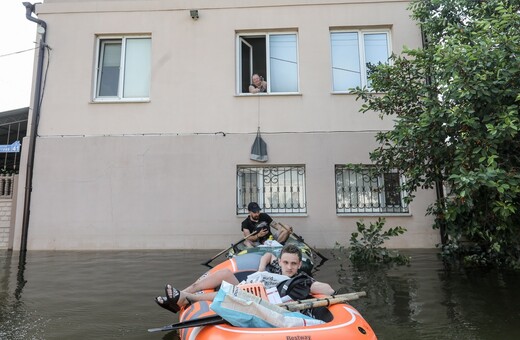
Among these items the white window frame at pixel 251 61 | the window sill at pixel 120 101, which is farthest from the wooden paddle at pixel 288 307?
the window sill at pixel 120 101

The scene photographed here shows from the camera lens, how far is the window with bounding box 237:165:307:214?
8453 millimetres

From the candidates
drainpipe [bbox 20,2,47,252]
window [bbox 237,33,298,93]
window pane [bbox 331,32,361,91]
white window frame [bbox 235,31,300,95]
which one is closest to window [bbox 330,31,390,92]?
window pane [bbox 331,32,361,91]

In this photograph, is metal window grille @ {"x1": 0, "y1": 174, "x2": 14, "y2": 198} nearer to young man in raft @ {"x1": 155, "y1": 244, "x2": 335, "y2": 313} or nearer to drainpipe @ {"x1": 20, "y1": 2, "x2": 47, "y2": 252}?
drainpipe @ {"x1": 20, "y1": 2, "x2": 47, "y2": 252}

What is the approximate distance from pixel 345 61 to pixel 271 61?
6.17 feet

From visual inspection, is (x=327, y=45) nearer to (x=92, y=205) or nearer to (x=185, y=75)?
(x=185, y=75)

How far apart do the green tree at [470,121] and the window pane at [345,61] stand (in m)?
3.25

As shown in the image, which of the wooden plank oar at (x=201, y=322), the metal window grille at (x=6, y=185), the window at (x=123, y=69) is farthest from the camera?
the window at (x=123, y=69)

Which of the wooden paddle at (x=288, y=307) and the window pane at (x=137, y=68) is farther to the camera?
the window pane at (x=137, y=68)

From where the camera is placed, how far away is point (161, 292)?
16.5 ft

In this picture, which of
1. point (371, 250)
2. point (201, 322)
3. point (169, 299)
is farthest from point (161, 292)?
point (371, 250)

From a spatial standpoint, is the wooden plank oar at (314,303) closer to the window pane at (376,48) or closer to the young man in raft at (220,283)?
the young man in raft at (220,283)

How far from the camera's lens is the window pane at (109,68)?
364 inches

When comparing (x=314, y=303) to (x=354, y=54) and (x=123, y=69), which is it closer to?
(x=354, y=54)

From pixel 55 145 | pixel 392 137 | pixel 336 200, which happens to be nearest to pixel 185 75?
pixel 55 145
